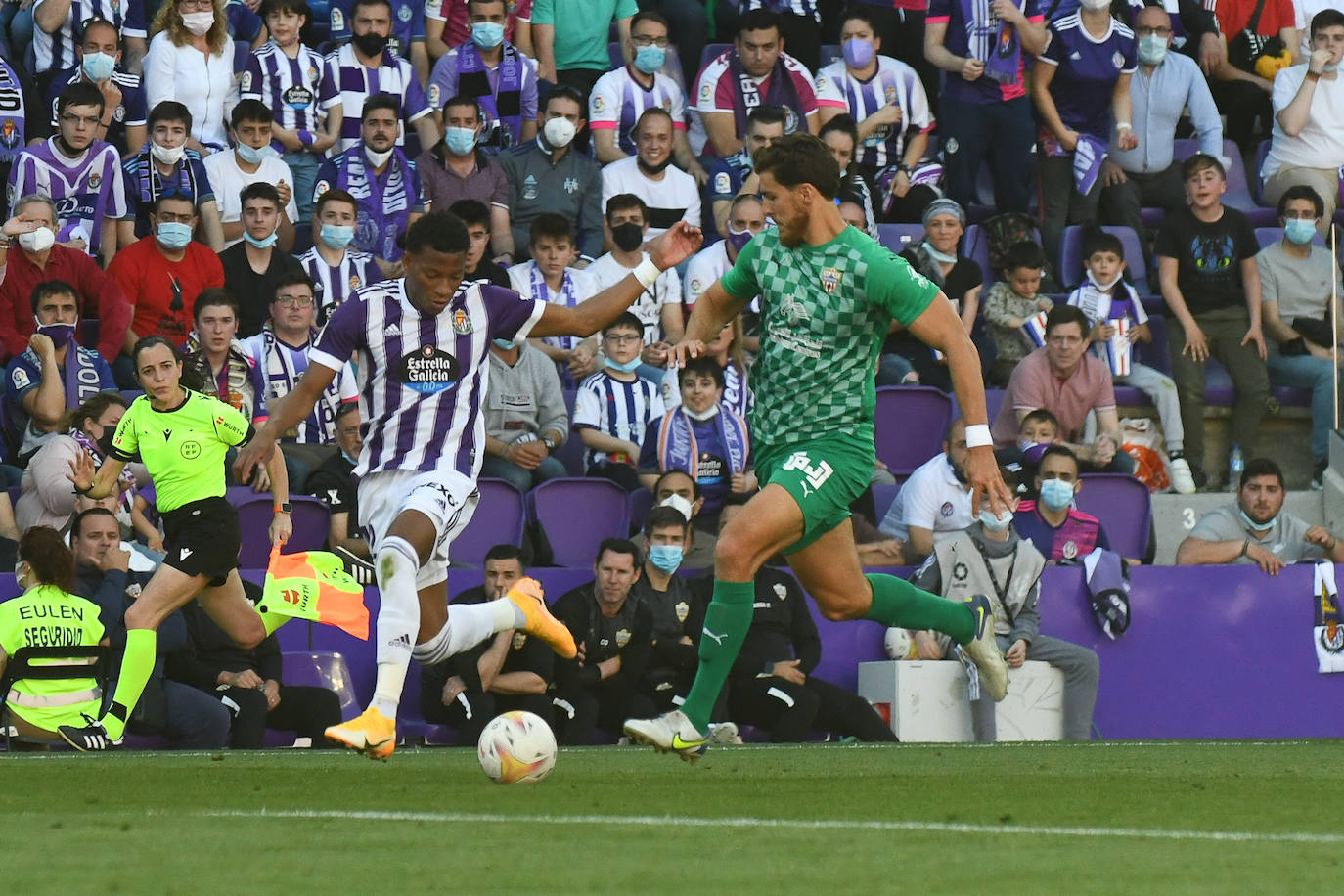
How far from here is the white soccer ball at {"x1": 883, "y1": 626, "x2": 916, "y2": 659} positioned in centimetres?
1125

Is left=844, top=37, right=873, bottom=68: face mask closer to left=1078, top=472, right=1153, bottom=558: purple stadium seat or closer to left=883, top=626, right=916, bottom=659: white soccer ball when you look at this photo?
left=1078, top=472, right=1153, bottom=558: purple stadium seat

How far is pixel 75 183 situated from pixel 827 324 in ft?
24.4

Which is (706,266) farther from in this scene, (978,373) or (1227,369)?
(978,373)

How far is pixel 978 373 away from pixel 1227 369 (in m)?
7.46

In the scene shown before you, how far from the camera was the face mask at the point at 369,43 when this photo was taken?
14164 millimetres

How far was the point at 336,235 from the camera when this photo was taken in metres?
12.7

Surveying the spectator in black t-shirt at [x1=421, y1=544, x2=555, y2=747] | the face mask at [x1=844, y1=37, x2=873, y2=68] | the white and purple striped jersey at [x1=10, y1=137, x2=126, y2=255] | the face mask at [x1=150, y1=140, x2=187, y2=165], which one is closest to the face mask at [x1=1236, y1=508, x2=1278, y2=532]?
the spectator in black t-shirt at [x1=421, y1=544, x2=555, y2=747]

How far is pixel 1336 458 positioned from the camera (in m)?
13.2

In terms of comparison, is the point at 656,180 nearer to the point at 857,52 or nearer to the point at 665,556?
the point at 857,52

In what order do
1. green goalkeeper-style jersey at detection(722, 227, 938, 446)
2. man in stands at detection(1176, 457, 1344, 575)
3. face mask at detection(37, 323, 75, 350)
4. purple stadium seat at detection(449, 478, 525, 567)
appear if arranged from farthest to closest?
man in stands at detection(1176, 457, 1344, 575) → face mask at detection(37, 323, 75, 350) → purple stadium seat at detection(449, 478, 525, 567) → green goalkeeper-style jersey at detection(722, 227, 938, 446)

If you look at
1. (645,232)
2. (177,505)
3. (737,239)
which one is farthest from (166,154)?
(177,505)

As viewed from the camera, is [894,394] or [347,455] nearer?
[347,455]

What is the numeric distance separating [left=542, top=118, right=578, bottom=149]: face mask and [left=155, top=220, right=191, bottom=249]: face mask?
2726 millimetres

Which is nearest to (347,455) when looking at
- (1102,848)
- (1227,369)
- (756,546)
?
(756,546)
